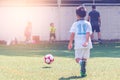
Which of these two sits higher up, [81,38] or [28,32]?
[28,32]

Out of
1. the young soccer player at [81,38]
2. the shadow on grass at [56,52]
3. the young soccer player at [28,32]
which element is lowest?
the shadow on grass at [56,52]

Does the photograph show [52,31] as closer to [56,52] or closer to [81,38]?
[56,52]

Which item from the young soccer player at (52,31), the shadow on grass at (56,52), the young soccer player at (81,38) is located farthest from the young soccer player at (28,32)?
the young soccer player at (81,38)

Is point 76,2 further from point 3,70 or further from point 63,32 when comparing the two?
point 3,70

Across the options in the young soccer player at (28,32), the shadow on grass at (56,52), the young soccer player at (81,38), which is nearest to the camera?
the young soccer player at (81,38)

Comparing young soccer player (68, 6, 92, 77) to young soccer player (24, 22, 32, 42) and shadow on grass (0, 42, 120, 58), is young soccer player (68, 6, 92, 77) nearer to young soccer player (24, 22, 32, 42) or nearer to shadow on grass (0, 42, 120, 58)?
shadow on grass (0, 42, 120, 58)

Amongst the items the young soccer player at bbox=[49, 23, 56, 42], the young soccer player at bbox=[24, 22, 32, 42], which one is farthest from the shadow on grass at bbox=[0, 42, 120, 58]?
the young soccer player at bbox=[49, 23, 56, 42]

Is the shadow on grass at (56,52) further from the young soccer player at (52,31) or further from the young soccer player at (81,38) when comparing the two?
the young soccer player at (81,38)

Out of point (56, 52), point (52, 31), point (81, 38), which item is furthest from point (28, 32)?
point (81, 38)

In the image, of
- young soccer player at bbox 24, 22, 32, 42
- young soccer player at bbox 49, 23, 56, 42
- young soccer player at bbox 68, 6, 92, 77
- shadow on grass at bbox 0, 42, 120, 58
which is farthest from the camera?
young soccer player at bbox 49, 23, 56, 42

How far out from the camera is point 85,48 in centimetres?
1101

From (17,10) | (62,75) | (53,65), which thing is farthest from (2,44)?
(62,75)

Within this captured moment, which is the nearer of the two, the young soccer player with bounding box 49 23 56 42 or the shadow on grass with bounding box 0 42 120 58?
the shadow on grass with bounding box 0 42 120 58

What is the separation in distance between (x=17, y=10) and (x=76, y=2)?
3.71m
